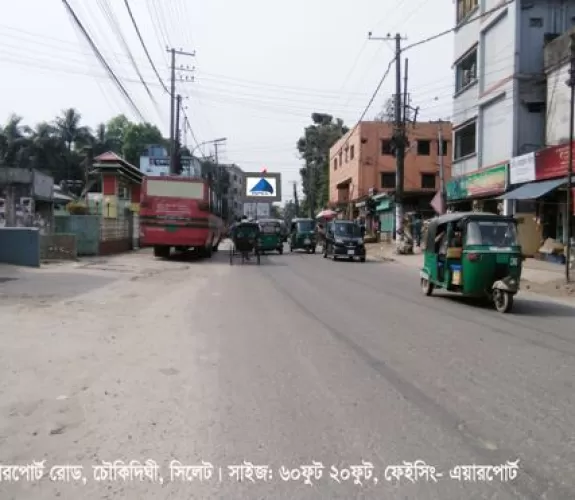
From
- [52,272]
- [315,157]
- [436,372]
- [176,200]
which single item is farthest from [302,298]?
[315,157]

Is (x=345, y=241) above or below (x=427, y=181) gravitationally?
below

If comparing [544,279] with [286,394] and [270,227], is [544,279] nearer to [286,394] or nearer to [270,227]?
[286,394]

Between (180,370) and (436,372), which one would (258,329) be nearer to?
(180,370)

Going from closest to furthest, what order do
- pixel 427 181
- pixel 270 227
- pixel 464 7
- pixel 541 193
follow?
pixel 541 193 < pixel 464 7 < pixel 270 227 < pixel 427 181

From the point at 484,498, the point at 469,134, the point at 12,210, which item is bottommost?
the point at 484,498

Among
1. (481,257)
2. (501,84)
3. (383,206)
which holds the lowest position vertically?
(481,257)

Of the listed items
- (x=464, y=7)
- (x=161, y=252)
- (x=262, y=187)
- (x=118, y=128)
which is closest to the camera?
(x=161, y=252)

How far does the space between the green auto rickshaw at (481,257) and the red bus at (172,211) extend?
46.0 ft

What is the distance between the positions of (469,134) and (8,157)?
5151 cm

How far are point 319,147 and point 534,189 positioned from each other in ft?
204

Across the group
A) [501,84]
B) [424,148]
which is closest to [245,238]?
[501,84]

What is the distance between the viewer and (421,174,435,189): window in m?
52.9

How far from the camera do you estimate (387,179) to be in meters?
54.5

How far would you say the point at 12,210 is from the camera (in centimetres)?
2734
